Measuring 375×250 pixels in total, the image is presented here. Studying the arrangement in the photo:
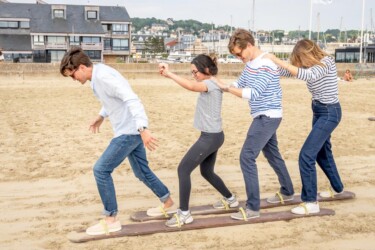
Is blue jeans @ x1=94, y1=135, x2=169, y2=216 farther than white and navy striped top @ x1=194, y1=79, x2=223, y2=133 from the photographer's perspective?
No

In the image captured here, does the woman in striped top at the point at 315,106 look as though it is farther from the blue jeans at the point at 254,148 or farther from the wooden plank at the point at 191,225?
the blue jeans at the point at 254,148

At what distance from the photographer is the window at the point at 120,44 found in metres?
60.1

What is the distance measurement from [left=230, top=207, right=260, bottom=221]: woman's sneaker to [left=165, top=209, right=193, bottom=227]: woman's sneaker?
0.50 metres

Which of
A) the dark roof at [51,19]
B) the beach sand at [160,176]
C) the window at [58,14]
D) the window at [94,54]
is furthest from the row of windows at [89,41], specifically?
the beach sand at [160,176]

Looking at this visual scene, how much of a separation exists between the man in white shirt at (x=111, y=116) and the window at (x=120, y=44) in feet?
185

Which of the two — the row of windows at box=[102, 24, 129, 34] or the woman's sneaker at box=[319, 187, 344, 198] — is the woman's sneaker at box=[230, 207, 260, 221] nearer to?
the woman's sneaker at box=[319, 187, 344, 198]

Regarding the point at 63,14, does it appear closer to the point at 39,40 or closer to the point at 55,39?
the point at 55,39

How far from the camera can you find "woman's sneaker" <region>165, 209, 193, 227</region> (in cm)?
507

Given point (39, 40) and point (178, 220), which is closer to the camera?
point (178, 220)

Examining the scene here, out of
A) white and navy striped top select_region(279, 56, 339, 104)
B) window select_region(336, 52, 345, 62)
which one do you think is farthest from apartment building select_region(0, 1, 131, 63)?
white and navy striped top select_region(279, 56, 339, 104)

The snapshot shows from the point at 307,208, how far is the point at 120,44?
5664 cm

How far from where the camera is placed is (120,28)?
6022 centimetres

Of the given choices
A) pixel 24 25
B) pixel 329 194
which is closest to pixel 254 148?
pixel 329 194

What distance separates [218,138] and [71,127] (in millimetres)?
7332
